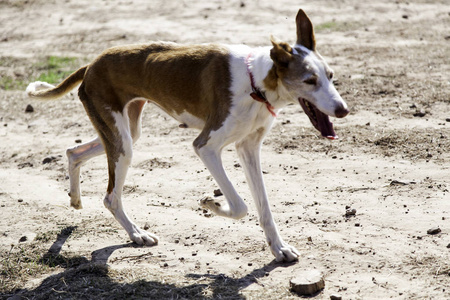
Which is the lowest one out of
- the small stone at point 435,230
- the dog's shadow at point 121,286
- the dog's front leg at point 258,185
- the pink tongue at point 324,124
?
the dog's shadow at point 121,286

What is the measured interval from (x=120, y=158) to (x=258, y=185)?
1254 mm

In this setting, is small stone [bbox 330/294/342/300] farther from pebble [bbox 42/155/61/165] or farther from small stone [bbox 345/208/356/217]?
pebble [bbox 42/155/61/165]

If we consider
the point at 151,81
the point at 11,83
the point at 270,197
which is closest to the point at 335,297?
the point at 270,197

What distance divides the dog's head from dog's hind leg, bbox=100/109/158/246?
1.53 meters

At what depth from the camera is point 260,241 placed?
5.52 meters

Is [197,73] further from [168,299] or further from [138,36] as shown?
[138,36]

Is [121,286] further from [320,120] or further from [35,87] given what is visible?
[35,87]

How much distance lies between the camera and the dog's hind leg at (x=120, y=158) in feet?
18.6

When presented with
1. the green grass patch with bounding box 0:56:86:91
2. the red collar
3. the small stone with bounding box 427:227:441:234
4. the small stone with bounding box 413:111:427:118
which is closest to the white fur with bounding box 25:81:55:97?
the red collar

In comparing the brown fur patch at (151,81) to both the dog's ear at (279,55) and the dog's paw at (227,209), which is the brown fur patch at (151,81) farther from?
the dog's paw at (227,209)

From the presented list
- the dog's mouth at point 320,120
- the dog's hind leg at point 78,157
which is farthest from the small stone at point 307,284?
the dog's hind leg at point 78,157

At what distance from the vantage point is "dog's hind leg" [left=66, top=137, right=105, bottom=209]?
625 cm

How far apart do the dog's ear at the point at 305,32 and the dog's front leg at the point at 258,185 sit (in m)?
0.78

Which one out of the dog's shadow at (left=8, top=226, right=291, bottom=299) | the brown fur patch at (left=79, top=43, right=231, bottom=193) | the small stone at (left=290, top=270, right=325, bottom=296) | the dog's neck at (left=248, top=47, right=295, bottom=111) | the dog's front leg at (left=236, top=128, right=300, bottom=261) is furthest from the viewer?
the brown fur patch at (left=79, top=43, right=231, bottom=193)
